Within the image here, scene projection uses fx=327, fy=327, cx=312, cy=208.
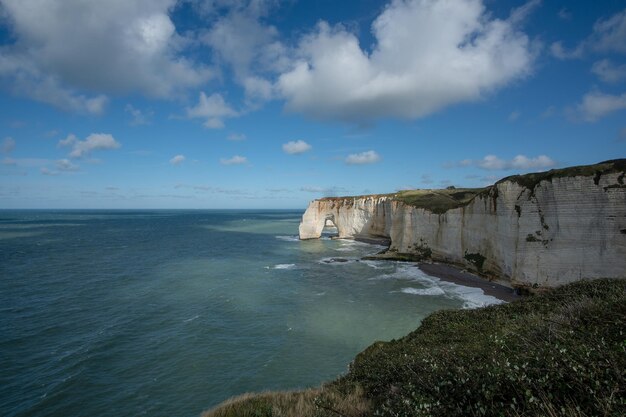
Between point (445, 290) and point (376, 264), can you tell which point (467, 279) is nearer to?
point (445, 290)

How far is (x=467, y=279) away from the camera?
1276 inches

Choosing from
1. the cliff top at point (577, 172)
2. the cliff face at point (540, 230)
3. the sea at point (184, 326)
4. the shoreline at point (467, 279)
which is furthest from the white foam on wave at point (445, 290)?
the cliff top at point (577, 172)

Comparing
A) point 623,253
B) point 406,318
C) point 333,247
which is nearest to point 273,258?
point 333,247

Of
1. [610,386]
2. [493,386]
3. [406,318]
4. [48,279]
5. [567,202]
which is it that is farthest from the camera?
[48,279]

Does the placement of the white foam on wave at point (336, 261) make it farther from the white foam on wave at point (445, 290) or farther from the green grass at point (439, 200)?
the green grass at point (439, 200)

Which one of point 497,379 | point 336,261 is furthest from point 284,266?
point 497,379

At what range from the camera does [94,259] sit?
144 feet

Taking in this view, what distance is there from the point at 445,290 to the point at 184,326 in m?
21.3

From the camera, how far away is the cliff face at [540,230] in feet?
70.2

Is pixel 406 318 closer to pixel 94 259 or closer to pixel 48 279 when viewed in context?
pixel 48 279

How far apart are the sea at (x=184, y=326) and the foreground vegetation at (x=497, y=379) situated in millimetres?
5584

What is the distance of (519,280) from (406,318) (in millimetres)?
11517

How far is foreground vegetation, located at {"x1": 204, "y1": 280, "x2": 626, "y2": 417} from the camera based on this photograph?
4562 mm

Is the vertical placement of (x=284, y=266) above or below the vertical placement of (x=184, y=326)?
above
